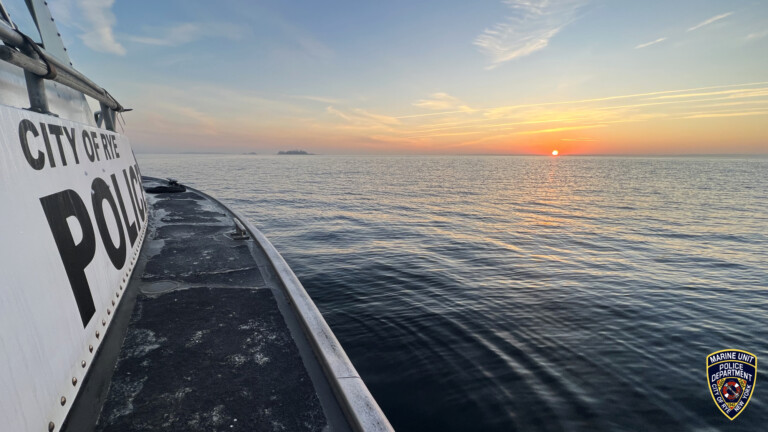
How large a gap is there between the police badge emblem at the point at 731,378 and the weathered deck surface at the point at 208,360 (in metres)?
7.24

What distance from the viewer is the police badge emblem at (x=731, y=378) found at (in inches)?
226

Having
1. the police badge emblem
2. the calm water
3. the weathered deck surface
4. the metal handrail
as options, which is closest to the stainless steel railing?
the metal handrail

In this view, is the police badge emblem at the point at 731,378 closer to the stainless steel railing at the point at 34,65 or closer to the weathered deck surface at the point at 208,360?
the weathered deck surface at the point at 208,360

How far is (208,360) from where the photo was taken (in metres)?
3.77

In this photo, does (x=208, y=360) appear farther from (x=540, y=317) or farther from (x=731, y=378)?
(x=731, y=378)

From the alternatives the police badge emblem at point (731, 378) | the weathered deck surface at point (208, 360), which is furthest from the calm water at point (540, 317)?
the weathered deck surface at point (208, 360)

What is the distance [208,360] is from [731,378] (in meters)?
9.67

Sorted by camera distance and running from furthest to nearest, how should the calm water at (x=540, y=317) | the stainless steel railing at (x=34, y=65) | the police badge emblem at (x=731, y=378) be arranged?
1. the police badge emblem at (x=731, y=378)
2. the calm water at (x=540, y=317)
3. the stainless steel railing at (x=34, y=65)

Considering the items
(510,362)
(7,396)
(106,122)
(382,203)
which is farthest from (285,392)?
(382,203)

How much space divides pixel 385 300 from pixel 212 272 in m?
4.78

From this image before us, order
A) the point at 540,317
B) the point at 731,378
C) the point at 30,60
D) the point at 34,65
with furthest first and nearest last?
the point at 540,317 < the point at 731,378 < the point at 34,65 < the point at 30,60

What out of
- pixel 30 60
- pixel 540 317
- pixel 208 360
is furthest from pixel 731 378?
pixel 30 60

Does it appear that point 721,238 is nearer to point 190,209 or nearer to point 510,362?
point 510,362

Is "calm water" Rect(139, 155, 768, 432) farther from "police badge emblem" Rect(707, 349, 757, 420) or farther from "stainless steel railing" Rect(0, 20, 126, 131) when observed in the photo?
"stainless steel railing" Rect(0, 20, 126, 131)
